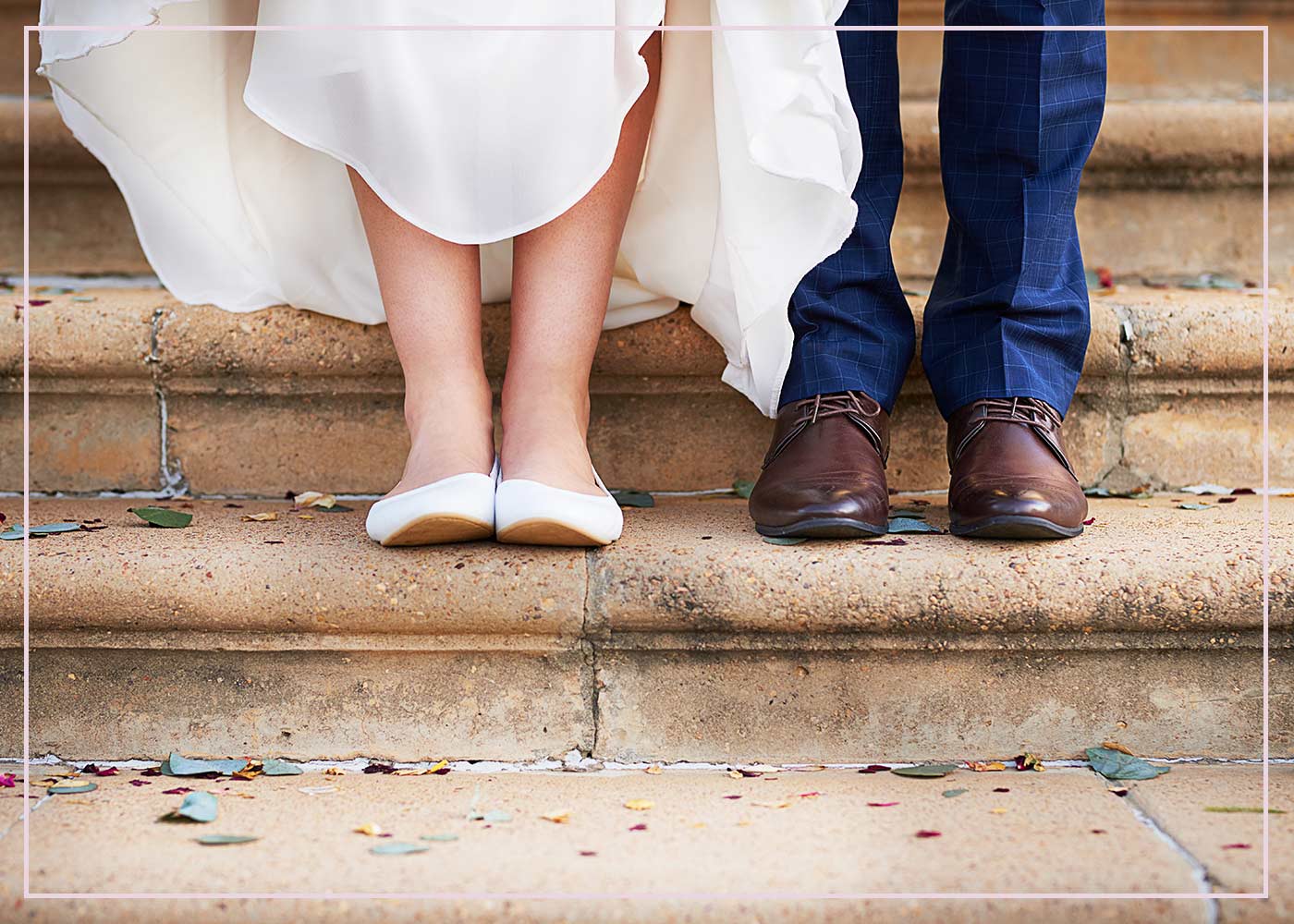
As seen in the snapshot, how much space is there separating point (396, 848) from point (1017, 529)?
600mm

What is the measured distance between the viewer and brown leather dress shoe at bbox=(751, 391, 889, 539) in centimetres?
102

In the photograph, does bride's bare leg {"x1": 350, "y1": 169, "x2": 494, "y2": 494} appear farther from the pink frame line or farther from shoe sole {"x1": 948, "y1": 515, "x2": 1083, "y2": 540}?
shoe sole {"x1": 948, "y1": 515, "x2": 1083, "y2": 540}

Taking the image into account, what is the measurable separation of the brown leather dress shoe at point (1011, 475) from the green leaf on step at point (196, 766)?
69cm

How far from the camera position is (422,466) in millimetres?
1011

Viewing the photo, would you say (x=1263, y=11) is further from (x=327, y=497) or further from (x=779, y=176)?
(x=327, y=497)

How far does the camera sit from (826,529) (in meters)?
1.02

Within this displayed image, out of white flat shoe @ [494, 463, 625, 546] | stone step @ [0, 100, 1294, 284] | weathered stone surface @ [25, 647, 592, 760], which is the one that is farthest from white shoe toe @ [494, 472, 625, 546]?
stone step @ [0, 100, 1294, 284]

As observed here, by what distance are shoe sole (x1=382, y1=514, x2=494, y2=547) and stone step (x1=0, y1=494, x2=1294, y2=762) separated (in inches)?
0.5

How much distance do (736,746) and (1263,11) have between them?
167 cm

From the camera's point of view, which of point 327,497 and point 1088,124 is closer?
point 1088,124

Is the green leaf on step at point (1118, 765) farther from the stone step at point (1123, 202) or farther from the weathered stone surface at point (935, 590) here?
the stone step at point (1123, 202)

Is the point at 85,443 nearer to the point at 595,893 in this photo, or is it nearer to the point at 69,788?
the point at 69,788

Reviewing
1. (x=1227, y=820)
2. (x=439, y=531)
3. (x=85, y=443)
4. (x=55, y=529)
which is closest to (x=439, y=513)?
(x=439, y=531)

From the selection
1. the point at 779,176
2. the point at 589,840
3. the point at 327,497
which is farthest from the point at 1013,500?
the point at 327,497
